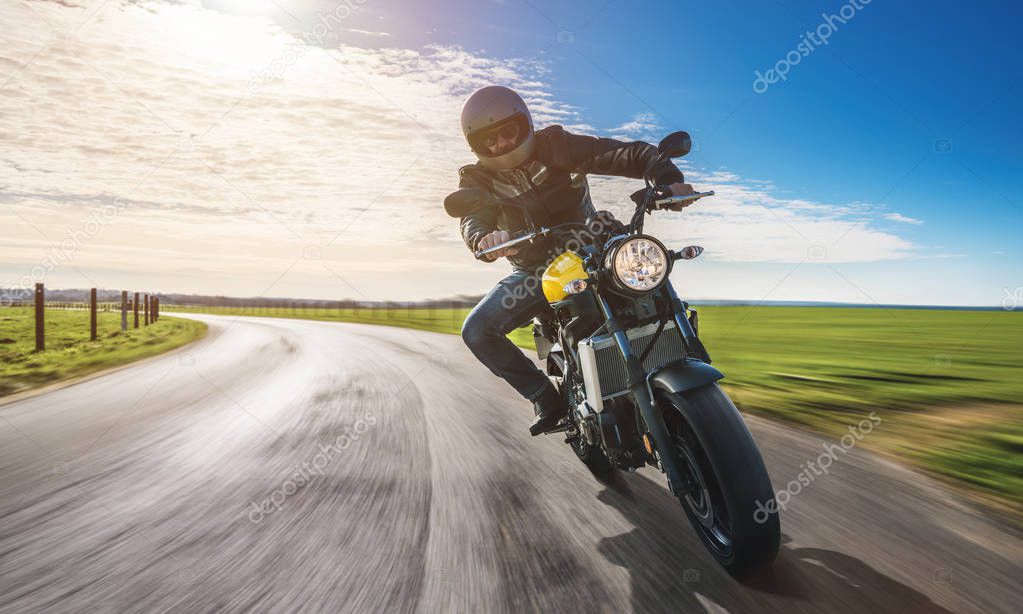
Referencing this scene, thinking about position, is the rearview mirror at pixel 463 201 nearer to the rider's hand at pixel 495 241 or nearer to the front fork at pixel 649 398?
the rider's hand at pixel 495 241

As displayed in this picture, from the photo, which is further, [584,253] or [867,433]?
[867,433]

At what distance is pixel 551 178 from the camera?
361 centimetres

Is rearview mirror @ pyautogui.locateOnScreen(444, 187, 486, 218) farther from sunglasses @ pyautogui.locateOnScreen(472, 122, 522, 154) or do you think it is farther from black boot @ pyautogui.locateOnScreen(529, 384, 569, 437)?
black boot @ pyautogui.locateOnScreen(529, 384, 569, 437)

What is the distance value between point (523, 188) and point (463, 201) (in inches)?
36.3

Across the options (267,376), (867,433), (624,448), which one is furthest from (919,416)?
(267,376)

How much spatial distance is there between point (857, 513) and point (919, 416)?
10.3ft

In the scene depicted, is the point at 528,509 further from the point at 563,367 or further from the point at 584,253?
the point at 584,253

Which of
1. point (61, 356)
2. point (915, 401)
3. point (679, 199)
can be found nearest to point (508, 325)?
point (679, 199)

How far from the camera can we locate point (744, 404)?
5855 mm

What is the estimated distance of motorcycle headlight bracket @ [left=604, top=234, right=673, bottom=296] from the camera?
8.06 feet

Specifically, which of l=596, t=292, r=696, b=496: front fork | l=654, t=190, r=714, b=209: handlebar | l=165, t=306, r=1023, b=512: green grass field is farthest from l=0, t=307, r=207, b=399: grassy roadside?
l=165, t=306, r=1023, b=512: green grass field

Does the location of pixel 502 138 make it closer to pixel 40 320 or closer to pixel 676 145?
pixel 676 145

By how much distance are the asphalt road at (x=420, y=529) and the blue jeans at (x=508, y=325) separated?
0.59 metres

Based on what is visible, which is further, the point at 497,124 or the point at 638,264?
the point at 497,124
